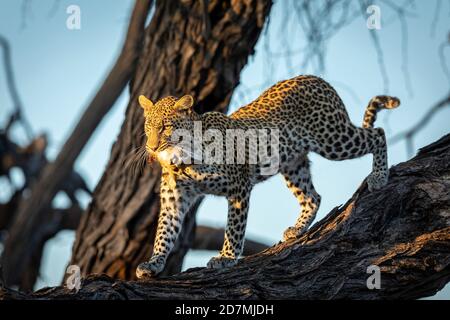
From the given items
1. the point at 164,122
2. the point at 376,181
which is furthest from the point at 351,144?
the point at 164,122

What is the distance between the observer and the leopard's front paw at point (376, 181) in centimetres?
817

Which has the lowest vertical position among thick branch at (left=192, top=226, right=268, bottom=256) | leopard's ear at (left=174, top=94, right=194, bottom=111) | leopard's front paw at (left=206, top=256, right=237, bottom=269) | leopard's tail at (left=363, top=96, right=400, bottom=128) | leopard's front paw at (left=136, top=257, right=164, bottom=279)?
leopard's front paw at (left=136, top=257, right=164, bottom=279)

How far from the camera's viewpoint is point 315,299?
737cm

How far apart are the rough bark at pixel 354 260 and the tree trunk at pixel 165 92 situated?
9.72 ft

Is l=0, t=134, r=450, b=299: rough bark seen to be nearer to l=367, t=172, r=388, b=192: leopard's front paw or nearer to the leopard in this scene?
l=367, t=172, r=388, b=192: leopard's front paw

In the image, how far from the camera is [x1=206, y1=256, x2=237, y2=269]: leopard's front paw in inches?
327

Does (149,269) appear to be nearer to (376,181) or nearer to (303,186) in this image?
(303,186)

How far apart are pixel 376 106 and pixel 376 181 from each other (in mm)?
1500

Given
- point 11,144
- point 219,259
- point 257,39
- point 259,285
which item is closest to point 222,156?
point 219,259

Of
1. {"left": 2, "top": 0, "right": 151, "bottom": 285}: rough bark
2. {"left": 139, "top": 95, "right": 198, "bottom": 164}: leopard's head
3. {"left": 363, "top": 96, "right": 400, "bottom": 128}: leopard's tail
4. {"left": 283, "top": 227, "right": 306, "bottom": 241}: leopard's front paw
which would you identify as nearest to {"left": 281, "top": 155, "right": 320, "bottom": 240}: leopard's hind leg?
{"left": 283, "top": 227, "right": 306, "bottom": 241}: leopard's front paw

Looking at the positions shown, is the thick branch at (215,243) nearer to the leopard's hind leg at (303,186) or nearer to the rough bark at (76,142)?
the rough bark at (76,142)

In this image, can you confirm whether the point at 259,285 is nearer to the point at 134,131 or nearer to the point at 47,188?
the point at 134,131

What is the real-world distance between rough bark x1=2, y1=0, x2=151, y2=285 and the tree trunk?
0.48m

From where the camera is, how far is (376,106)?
9516 mm
